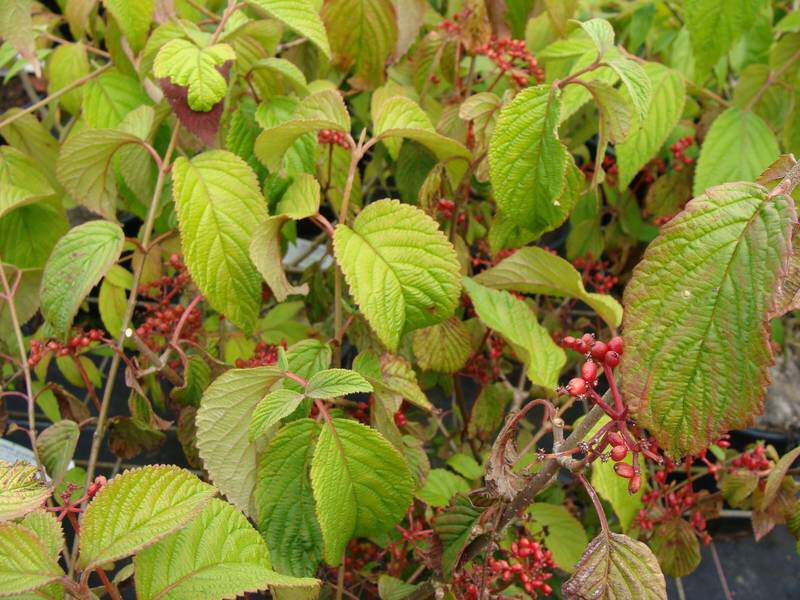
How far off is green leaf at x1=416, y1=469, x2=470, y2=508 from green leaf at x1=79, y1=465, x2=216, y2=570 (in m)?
0.45

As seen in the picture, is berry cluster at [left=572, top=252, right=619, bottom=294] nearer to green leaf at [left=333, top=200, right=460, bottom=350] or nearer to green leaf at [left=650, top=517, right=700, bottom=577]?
green leaf at [left=650, top=517, right=700, bottom=577]

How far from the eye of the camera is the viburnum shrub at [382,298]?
52 centimetres

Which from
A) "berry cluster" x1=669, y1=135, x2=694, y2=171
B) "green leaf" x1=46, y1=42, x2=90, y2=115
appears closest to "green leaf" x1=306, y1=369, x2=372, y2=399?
"green leaf" x1=46, y1=42, x2=90, y2=115

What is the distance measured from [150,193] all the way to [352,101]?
511mm

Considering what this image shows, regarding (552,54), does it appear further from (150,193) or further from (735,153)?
(150,193)

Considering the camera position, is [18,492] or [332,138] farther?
[332,138]

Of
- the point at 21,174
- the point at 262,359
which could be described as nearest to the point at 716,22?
the point at 262,359

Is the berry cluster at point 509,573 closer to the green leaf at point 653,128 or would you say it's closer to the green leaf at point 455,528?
the green leaf at point 455,528

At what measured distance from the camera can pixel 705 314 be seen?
0.50 meters

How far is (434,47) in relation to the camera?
115 centimetres

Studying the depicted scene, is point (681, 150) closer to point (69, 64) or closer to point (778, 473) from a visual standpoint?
point (778, 473)

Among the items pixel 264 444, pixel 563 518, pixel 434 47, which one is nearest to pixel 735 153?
pixel 434 47

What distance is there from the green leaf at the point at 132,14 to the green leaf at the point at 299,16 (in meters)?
0.15

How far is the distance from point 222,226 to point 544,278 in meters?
0.38
